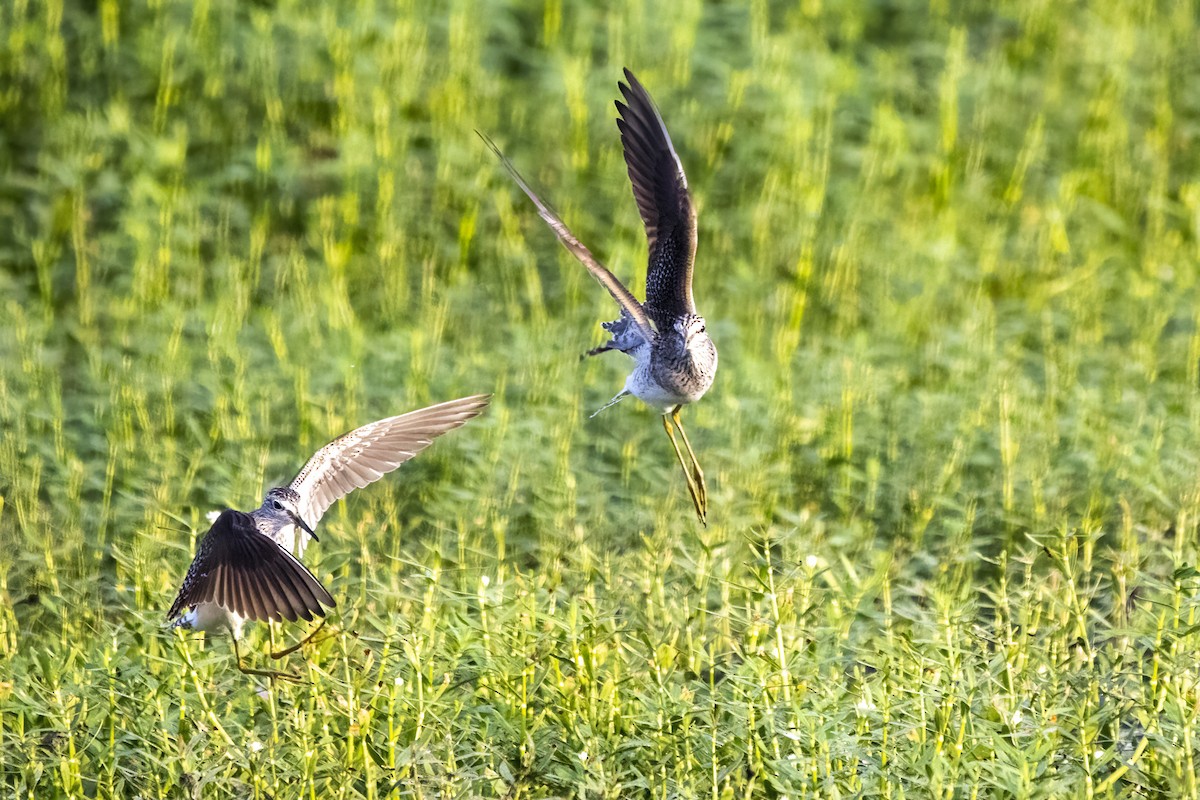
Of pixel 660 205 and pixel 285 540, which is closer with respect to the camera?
pixel 285 540

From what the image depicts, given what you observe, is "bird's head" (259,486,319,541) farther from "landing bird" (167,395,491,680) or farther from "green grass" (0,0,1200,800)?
"green grass" (0,0,1200,800)

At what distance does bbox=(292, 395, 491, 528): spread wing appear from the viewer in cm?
513

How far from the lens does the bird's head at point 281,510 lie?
4695 mm

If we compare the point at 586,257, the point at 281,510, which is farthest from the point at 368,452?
the point at 586,257

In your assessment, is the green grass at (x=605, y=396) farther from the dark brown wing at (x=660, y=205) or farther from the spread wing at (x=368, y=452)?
the dark brown wing at (x=660, y=205)

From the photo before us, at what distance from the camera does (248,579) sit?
163 inches

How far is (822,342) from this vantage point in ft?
24.8

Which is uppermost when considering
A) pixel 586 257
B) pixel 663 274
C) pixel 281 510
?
pixel 586 257

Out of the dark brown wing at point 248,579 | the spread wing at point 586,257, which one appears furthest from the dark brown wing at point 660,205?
the dark brown wing at point 248,579

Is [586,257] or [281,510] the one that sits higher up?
[586,257]

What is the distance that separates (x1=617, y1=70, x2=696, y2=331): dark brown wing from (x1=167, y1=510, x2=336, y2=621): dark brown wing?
135 centimetres

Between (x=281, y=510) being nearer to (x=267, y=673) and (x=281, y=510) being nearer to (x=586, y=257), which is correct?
(x=267, y=673)

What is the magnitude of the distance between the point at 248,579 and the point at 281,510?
0.62m

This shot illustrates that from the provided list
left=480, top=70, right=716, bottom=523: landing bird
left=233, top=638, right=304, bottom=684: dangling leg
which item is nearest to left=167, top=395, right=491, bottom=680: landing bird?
left=233, top=638, right=304, bottom=684: dangling leg
